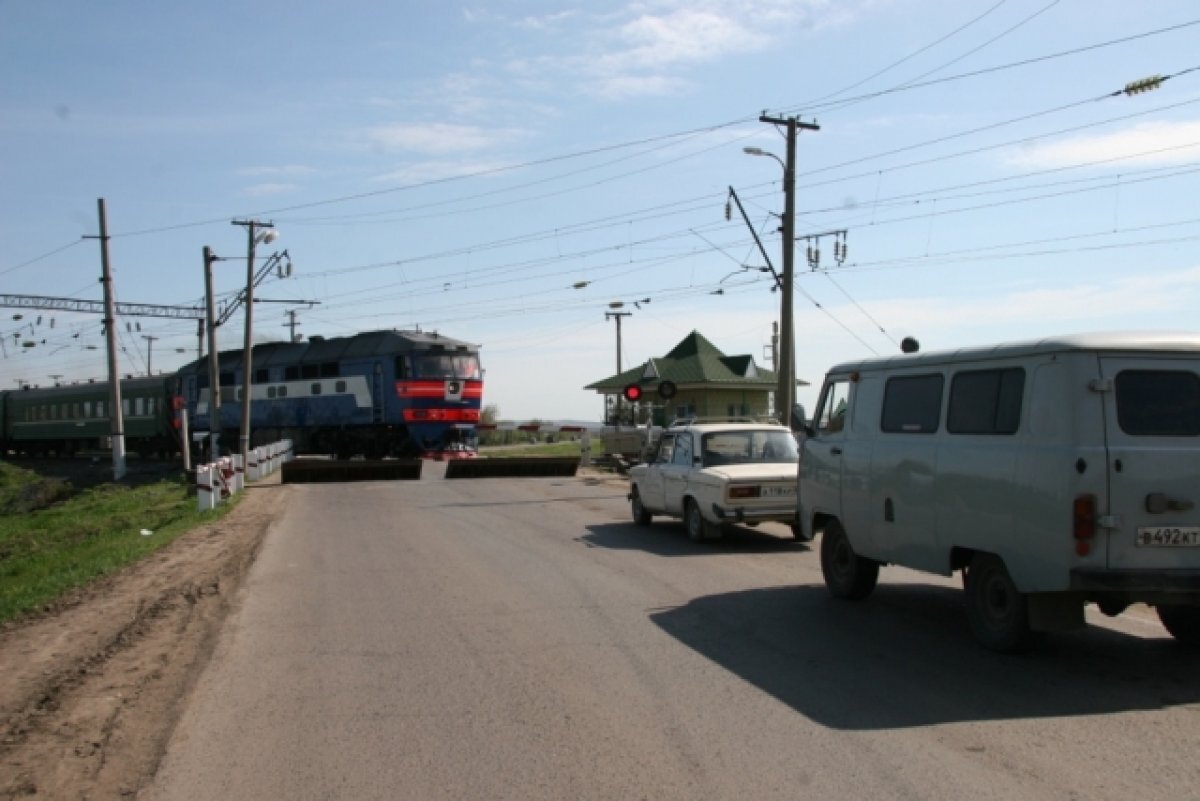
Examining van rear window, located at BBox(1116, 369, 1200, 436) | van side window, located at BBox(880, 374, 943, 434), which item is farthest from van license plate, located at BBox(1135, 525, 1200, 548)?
van side window, located at BBox(880, 374, 943, 434)

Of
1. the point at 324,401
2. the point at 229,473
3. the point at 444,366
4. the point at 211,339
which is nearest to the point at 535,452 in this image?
the point at 324,401

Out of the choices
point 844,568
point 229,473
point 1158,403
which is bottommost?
point 844,568

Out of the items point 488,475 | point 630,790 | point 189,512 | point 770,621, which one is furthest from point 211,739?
point 488,475

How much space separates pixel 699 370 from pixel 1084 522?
46.2m

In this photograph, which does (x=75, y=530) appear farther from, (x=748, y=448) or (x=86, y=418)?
(x=86, y=418)

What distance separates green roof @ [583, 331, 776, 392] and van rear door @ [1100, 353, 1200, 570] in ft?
140

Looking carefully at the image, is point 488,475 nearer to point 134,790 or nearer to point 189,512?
point 189,512

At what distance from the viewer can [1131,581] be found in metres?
6.53

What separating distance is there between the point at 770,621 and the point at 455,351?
30.6 meters

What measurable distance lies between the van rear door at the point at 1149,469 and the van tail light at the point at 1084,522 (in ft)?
0.39

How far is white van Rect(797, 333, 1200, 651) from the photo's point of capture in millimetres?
6574

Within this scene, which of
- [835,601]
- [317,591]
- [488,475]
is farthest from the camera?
[488,475]

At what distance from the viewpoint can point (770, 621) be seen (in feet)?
29.2

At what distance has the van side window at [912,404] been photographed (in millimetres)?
8195
